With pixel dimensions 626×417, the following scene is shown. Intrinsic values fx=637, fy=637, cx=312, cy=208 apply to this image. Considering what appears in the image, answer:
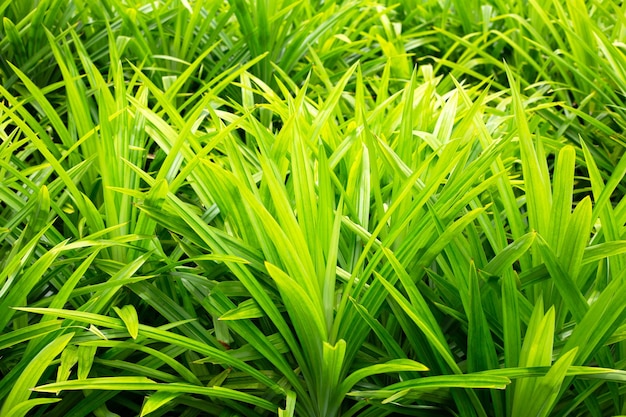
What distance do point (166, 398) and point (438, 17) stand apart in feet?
6.31

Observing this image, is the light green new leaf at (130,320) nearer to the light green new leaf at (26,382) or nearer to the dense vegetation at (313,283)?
the dense vegetation at (313,283)

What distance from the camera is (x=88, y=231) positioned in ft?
4.46

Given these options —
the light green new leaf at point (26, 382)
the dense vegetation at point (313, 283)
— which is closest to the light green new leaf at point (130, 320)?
the dense vegetation at point (313, 283)

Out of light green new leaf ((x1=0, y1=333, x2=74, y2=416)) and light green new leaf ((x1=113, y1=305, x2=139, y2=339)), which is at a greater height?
light green new leaf ((x1=113, y1=305, x2=139, y2=339))

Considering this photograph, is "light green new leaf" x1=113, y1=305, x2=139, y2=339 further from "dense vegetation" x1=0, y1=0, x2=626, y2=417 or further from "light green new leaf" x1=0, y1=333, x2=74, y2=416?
"light green new leaf" x1=0, y1=333, x2=74, y2=416

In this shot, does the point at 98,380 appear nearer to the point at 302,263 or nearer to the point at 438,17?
the point at 302,263

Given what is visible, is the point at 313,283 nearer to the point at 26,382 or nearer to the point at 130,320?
the point at 130,320

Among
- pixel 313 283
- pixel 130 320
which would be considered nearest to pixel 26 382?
pixel 130 320

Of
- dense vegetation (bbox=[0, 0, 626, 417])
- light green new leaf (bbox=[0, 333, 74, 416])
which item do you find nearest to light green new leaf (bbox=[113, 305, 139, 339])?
dense vegetation (bbox=[0, 0, 626, 417])

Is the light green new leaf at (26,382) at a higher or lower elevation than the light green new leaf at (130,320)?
lower

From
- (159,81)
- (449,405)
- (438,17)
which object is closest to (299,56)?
(159,81)

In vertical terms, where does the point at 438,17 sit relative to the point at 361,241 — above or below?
above

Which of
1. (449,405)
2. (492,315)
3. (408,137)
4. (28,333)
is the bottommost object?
(449,405)

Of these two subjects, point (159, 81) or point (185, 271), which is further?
point (159, 81)
